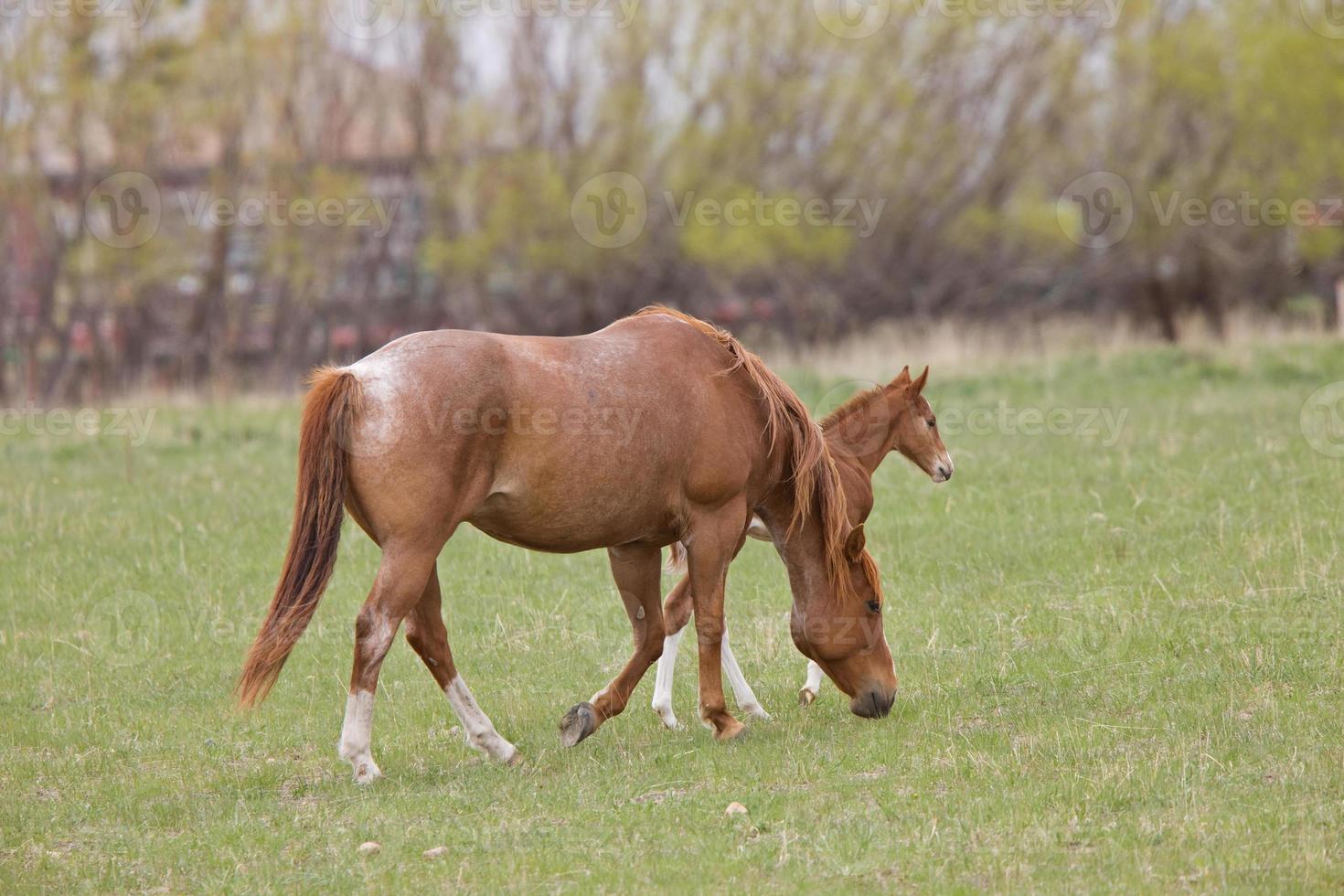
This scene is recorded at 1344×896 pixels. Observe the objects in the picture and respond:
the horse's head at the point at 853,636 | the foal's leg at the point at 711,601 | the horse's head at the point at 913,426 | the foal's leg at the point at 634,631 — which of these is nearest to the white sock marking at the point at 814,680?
the horse's head at the point at 853,636

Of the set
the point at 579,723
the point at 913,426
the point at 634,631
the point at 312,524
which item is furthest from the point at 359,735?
the point at 913,426

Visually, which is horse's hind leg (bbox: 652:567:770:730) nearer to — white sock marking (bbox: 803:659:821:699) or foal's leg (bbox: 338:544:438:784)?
white sock marking (bbox: 803:659:821:699)

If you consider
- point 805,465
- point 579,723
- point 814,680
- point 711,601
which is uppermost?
point 805,465

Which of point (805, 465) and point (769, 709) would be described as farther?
point (769, 709)

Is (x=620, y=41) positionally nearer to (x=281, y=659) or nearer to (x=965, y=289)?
(x=965, y=289)

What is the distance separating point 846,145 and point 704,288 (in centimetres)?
363

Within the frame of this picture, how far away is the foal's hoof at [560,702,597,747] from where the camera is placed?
6.41 metres

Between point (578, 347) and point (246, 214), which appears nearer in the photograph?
point (578, 347)

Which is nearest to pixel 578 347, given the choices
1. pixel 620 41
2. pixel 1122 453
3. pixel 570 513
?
pixel 570 513

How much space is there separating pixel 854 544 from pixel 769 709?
1.13 m

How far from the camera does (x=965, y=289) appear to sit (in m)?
26.3

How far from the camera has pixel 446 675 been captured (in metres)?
6.31

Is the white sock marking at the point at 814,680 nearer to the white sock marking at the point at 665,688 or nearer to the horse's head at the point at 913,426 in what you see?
the white sock marking at the point at 665,688

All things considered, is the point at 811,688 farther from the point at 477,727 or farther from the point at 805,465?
the point at 477,727
